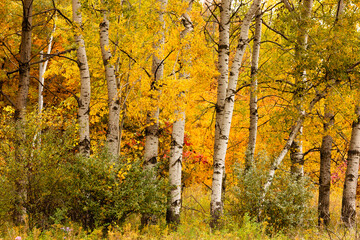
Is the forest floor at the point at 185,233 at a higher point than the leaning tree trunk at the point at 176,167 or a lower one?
lower

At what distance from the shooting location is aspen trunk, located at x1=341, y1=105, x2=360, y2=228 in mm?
8734

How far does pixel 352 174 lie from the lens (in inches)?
349

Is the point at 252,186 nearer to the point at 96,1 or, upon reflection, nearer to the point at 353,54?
the point at 353,54

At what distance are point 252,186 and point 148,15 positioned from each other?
14.8 ft

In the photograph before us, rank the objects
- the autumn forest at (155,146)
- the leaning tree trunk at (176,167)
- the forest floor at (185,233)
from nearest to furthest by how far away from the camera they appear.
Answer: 1. the forest floor at (185,233)
2. the autumn forest at (155,146)
3. the leaning tree trunk at (176,167)

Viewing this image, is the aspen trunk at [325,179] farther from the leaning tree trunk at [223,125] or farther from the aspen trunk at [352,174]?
the leaning tree trunk at [223,125]

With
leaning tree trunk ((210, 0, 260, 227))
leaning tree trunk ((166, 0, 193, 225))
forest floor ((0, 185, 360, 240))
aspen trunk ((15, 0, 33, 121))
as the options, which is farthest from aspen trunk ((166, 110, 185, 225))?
aspen trunk ((15, 0, 33, 121))

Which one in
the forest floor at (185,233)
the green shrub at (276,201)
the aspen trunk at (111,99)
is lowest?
the forest floor at (185,233)

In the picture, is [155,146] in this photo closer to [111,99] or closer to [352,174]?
[111,99]

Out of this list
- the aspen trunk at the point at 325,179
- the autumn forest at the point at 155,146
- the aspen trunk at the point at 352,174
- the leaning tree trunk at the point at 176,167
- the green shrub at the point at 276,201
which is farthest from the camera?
the aspen trunk at the point at 325,179

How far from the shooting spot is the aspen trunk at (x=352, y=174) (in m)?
8.73

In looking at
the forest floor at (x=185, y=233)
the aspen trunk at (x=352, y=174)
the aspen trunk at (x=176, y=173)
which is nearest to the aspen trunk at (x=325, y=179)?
the forest floor at (x=185, y=233)

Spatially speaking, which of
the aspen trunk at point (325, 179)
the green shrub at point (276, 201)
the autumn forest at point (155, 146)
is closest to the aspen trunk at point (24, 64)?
the autumn forest at point (155, 146)

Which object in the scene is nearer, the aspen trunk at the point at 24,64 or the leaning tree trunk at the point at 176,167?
the leaning tree trunk at the point at 176,167
